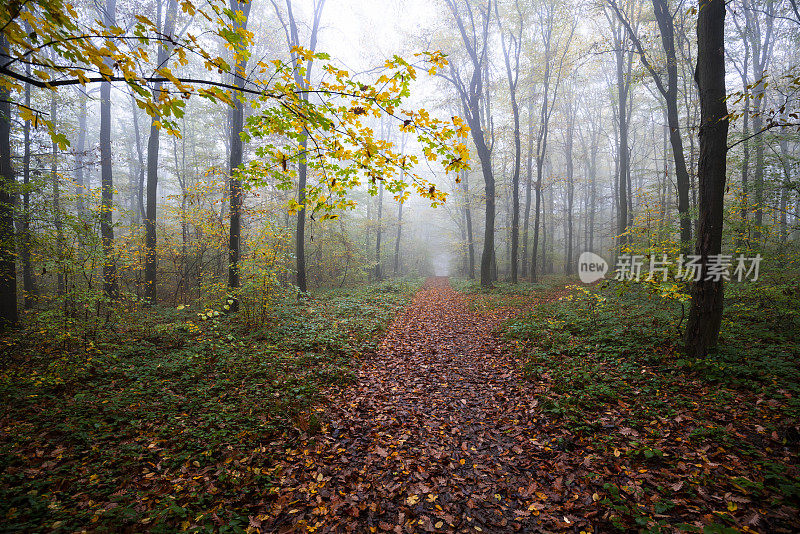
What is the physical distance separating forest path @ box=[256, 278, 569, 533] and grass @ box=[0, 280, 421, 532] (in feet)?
1.30

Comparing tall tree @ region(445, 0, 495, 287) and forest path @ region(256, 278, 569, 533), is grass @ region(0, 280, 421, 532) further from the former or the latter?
tall tree @ region(445, 0, 495, 287)

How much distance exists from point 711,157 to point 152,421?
8.99 meters

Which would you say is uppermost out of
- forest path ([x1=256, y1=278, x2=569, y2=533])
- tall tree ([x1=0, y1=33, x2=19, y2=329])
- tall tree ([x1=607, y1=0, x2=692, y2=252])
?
tall tree ([x1=607, y1=0, x2=692, y2=252])

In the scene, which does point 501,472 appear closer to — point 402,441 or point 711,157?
point 402,441

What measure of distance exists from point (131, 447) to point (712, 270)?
8431mm

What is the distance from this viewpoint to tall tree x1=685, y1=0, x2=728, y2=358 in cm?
462

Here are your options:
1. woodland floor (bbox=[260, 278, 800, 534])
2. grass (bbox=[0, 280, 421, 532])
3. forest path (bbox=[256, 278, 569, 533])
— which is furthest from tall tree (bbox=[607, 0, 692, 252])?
grass (bbox=[0, 280, 421, 532])

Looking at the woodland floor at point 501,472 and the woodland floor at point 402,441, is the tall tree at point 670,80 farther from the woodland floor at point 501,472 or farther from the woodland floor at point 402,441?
the woodland floor at point 501,472

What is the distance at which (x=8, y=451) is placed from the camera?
10.1ft

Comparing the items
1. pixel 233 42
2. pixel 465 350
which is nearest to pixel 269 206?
pixel 465 350

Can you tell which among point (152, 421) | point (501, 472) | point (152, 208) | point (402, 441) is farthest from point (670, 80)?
point (152, 208)

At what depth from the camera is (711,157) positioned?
15.3 feet

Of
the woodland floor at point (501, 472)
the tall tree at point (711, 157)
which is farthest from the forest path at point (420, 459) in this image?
the tall tree at point (711, 157)

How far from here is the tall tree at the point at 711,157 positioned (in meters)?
4.62
